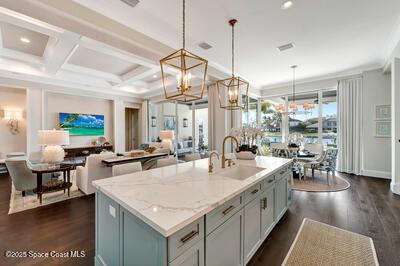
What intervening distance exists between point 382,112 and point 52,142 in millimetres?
8277

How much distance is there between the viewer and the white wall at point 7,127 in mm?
5691

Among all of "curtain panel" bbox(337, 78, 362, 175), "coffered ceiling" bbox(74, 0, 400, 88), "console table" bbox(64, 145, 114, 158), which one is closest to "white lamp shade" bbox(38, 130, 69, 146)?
"coffered ceiling" bbox(74, 0, 400, 88)

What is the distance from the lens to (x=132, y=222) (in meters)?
1.21

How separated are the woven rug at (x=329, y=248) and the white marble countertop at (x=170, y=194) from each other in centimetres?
97

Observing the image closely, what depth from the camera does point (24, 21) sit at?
8.99 ft

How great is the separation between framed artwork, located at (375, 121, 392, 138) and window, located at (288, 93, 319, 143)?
60.8 inches

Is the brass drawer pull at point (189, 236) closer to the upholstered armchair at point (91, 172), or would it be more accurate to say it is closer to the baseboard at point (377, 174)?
the upholstered armchair at point (91, 172)

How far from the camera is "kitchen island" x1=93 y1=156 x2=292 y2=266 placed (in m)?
1.03

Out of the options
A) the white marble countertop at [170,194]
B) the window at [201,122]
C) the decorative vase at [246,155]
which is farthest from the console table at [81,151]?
the decorative vase at [246,155]

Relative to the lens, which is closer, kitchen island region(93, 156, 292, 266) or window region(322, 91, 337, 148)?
kitchen island region(93, 156, 292, 266)

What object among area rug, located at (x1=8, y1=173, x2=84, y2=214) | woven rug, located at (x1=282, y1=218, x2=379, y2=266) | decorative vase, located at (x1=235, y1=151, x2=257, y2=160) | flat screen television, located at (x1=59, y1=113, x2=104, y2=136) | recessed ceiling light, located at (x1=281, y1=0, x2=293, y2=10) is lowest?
woven rug, located at (x1=282, y1=218, x2=379, y2=266)

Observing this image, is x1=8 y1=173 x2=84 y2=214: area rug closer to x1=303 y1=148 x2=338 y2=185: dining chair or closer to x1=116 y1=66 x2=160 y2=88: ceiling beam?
x1=116 y1=66 x2=160 y2=88: ceiling beam

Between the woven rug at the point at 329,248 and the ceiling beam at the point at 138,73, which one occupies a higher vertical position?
the ceiling beam at the point at 138,73

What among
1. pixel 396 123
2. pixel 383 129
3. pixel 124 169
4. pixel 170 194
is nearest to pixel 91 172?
pixel 124 169
